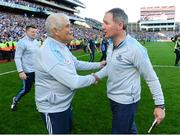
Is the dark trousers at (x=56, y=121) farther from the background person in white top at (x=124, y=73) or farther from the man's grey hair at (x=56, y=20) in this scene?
the man's grey hair at (x=56, y=20)

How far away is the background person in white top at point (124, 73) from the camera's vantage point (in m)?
4.34

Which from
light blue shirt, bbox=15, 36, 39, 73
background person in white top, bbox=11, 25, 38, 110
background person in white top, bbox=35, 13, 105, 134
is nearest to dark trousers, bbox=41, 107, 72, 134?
background person in white top, bbox=35, 13, 105, 134

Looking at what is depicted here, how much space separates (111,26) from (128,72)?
62 centimetres

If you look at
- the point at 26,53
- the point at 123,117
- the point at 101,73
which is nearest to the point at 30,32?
the point at 26,53

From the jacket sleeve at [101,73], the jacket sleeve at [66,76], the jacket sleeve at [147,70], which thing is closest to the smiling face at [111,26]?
the jacket sleeve at [147,70]

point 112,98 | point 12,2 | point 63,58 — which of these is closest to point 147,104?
point 112,98

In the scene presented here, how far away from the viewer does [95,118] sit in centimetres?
842

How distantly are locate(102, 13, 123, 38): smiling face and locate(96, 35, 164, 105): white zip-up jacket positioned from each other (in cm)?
16

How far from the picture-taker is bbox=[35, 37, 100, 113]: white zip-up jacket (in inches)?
157

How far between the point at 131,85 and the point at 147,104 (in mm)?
5667

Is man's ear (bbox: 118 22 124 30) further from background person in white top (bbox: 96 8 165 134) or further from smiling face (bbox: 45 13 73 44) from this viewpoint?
smiling face (bbox: 45 13 73 44)

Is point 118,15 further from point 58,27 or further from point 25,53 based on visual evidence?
point 25,53

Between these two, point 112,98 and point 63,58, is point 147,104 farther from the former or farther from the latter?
point 63,58

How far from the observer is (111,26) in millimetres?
4367
